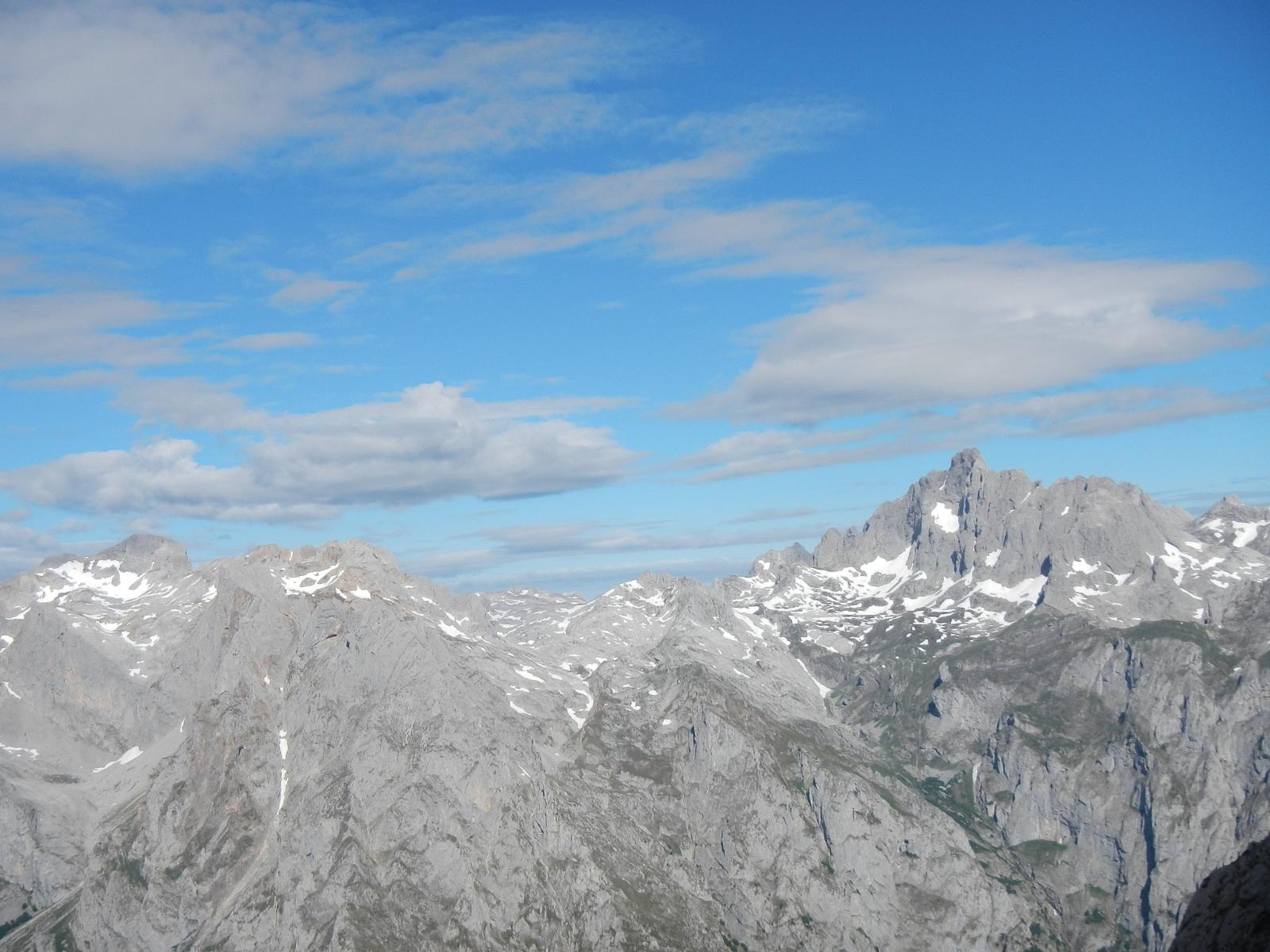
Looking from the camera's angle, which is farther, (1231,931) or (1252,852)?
(1252,852)

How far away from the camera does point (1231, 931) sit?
306 feet

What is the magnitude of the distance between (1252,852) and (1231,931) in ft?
35.7

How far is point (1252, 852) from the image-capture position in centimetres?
10169
